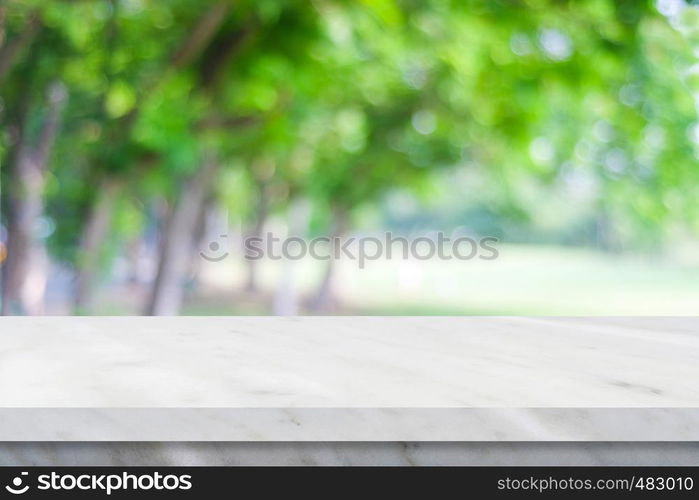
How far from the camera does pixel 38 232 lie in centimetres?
955

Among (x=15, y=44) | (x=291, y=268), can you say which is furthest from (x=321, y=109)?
(x=291, y=268)

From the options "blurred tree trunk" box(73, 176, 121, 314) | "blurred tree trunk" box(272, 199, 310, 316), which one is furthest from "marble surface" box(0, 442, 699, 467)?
"blurred tree trunk" box(272, 199, 310, 316)

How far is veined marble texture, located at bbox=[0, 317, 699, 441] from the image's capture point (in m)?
0.98

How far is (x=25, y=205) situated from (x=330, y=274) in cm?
1195

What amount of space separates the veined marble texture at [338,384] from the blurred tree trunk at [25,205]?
6255 millimetres

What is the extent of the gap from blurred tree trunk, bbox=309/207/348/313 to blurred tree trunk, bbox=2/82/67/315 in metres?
9.72

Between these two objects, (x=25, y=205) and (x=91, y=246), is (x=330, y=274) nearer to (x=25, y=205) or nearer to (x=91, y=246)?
(x=91, y=246)

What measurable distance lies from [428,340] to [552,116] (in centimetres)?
871

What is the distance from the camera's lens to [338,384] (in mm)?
1119

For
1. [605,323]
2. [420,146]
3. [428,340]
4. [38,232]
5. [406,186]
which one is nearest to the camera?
[428,340]
